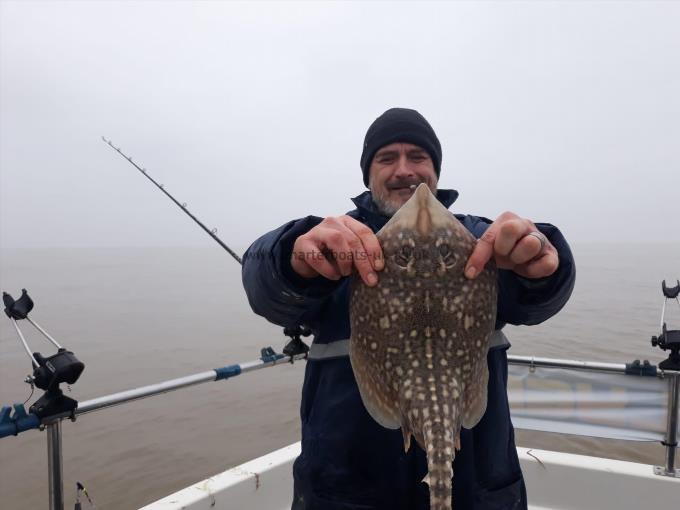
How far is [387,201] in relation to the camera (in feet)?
9.74

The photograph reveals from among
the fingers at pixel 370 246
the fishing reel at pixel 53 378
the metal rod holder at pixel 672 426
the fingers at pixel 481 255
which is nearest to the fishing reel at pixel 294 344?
the fishing reel at pixel 53 378

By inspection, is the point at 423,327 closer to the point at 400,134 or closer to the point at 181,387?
the point at 400,134

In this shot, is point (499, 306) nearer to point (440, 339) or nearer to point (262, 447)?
point (440, 339)

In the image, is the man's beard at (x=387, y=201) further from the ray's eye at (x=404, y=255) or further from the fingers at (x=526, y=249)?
the fingers at (x=526, y=249)

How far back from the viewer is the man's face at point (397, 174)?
9.70 ft

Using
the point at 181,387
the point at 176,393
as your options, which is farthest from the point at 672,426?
the point at 176,393

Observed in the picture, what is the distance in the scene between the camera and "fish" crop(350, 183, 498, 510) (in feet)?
6.26

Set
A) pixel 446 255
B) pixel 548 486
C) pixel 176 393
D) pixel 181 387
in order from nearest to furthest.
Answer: pixel 446 255 → pixel 181 387 → pixel 548 486 → pixel 176 393

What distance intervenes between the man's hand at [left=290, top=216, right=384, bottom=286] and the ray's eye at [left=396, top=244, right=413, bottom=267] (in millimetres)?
90

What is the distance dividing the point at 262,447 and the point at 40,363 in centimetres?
790

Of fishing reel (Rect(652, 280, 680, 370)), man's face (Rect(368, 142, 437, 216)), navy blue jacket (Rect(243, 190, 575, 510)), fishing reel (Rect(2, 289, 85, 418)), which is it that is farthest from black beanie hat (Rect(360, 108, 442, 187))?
fishing reel (Rect(652, 280, 680, 370))

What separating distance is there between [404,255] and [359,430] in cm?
104

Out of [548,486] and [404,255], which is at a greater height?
[404,255]

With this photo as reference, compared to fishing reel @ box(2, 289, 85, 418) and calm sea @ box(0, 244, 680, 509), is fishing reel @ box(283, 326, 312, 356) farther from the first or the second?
calm sea @ box(0, 244, 680, 509)
